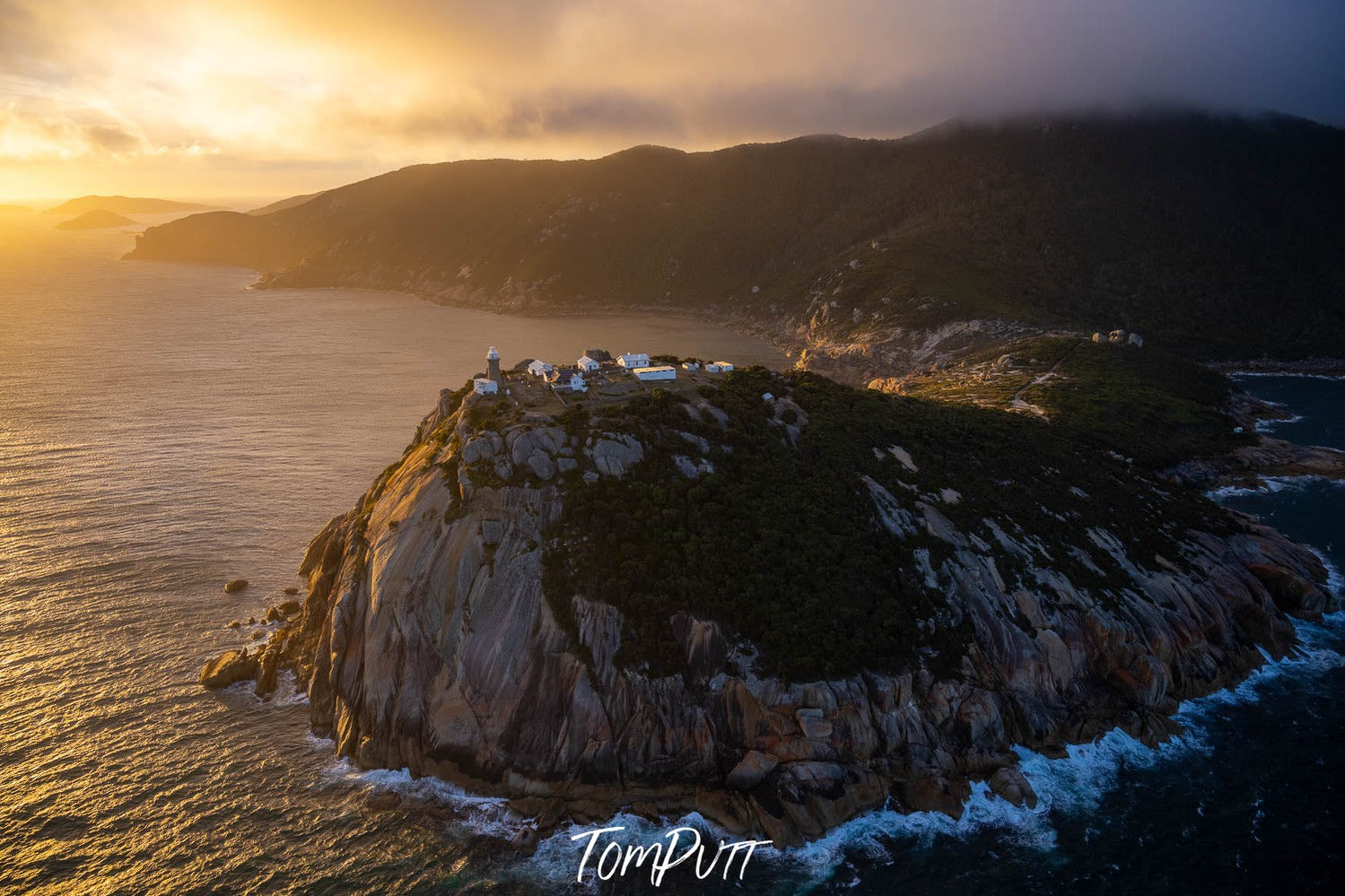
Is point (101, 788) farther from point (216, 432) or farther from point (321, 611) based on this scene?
point (216, 432)

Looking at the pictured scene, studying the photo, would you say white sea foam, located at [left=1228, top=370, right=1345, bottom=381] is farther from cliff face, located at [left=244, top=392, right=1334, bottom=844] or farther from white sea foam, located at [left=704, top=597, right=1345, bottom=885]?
white sea foam, located at [left=704, top=597, right=1345, bottom=885]

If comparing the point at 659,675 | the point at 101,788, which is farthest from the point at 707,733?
the point at 101,788

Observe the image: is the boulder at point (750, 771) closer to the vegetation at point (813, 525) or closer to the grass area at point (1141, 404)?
the vegetation at point (813, 525)

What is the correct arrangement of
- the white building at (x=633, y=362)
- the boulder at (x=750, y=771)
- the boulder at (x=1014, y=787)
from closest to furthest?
the boulder at (x=750, y=771), the boulder at (x=1014, y=787), the white building at (x=633, y=362)

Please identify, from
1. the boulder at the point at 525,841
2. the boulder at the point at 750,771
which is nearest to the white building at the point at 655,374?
the boulder at the point at 750,771

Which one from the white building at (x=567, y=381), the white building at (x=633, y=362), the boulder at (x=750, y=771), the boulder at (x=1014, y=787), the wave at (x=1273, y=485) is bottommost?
the boulder at (x=1014, y=787)

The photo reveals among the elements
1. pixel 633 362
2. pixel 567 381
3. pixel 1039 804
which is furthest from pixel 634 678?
pixel 633 362

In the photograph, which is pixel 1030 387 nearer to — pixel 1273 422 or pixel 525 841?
pixel 1273 422
